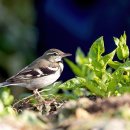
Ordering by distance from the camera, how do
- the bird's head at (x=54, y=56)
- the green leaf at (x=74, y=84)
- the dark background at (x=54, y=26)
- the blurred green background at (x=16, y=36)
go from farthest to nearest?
the blurred green background at (x=16, y=36) < the dark background at (x=54, y=26) < the bird's head at (x=54, y=56) < the green leaf at (x=74, y=84)

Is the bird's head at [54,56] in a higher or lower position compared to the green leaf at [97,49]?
higher

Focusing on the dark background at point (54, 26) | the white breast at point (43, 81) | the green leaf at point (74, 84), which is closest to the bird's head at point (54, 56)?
the white breast at point (43, 81)

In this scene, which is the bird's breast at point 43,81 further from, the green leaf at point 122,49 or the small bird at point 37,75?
→ the green leaf at point 122,49

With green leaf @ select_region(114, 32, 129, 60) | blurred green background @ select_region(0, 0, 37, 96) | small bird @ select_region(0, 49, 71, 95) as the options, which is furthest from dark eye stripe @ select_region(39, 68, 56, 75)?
blurred green background @ select_region(0, 0, 37, 96)

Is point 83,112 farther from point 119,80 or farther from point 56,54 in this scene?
point 56,54

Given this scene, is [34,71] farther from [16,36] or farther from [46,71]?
[16,36]

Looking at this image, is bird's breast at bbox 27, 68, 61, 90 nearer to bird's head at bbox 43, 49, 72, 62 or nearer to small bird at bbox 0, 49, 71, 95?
small bird at bbox 0, 49, 71, 95

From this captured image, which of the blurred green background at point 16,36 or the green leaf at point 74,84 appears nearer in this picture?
the green leaf at point 74,84
